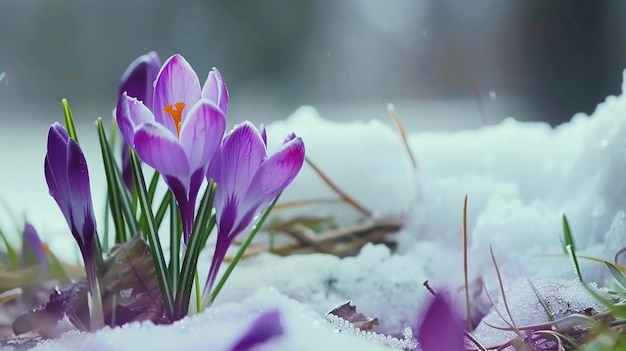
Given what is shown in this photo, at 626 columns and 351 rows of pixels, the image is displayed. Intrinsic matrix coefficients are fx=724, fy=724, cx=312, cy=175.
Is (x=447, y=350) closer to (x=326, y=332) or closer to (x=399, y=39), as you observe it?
(x=326, y=332)

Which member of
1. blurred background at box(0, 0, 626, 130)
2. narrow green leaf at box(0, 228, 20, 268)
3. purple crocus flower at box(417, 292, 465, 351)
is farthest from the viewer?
blurred background at box(0, 0, 626, 130)

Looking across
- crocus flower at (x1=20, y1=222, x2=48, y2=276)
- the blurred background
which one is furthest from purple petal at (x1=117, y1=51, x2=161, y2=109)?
the blurred background

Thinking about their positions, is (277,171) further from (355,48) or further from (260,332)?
(355,48)

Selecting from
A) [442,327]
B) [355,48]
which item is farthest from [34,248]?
[355,48]

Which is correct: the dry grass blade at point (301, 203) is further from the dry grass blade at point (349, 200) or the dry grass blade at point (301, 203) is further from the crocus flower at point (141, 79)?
the crocus flower at point (141, 79)

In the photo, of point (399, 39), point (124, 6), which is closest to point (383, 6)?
point (399, 39)

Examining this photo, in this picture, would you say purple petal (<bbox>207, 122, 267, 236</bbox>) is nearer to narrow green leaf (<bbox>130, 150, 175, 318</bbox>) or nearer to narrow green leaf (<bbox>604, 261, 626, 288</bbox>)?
narrow green leaf (<bbox>130, 150, 175, 318</bbox>)

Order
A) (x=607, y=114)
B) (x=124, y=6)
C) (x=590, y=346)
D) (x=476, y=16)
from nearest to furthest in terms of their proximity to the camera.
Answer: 1. (x=590, y=346)
2. (x=607, y=114)
3. (x=124, y=6)
4. (x=476, y=16)
